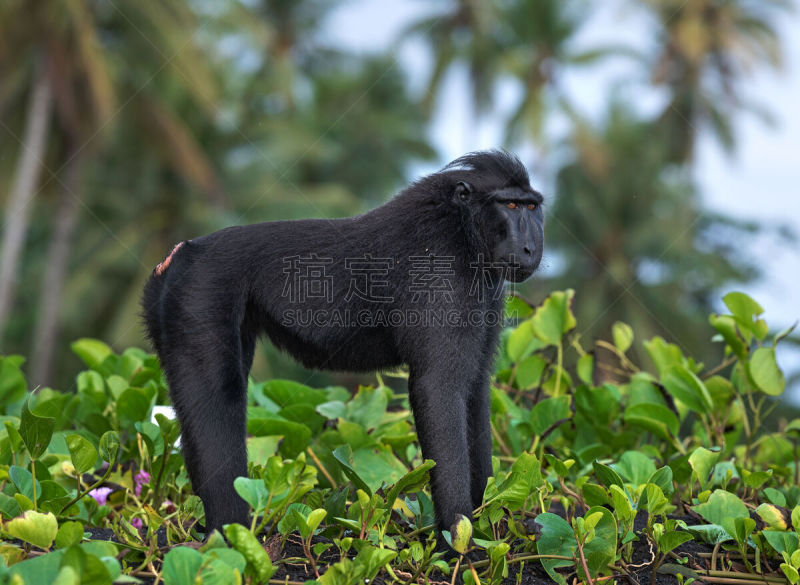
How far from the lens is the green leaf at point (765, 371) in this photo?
3.58 metres

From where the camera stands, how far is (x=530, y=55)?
3559 cm

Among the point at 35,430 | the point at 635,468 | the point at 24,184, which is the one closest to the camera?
the point at 35,430

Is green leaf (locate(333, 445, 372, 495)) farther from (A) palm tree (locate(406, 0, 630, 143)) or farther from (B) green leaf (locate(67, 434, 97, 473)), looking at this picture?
(A) palm tree (locate(406, 0, 630, 143))

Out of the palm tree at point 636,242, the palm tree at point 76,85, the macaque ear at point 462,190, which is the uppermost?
the palm tree at point 76,85

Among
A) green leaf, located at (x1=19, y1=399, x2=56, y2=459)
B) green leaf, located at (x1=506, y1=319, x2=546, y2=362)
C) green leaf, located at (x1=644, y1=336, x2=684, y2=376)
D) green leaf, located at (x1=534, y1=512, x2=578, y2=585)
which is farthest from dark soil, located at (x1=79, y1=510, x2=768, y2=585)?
green leaf, located at (x1=644, y1=336, x2=684, y2=376)

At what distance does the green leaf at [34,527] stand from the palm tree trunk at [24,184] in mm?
21357

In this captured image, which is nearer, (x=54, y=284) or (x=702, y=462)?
(x=702, y=462)

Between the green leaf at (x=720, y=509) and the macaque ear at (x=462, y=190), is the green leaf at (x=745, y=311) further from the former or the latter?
the macaque ear at (x=462, y=190)

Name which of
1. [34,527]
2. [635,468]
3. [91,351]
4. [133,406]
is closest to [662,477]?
[635,468]

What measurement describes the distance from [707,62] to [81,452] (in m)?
37.6

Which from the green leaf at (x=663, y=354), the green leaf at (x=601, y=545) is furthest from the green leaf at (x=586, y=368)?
the green leaf at (x=601, y=545)

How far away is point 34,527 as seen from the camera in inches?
87.2

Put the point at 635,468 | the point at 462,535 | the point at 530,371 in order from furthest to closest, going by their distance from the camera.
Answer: the point at 530,371
the point at 635,468
the point at 462,535

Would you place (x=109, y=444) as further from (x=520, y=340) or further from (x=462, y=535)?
(x=520, y=340)
